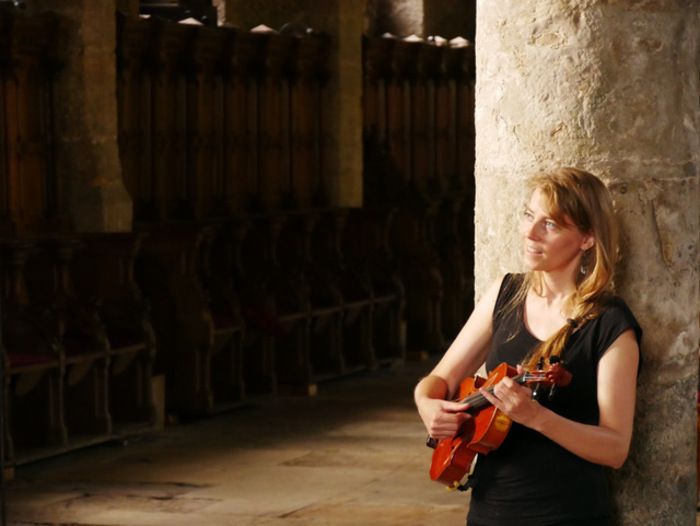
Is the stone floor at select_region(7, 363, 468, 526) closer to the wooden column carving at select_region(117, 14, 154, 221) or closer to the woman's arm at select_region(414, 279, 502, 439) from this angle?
the wooden column carving at select_region(117, 14, 154, 221)

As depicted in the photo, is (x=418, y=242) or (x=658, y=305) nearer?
(x=658, y=305)

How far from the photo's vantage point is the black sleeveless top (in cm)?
304

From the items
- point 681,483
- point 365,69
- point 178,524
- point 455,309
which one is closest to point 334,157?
point 365,69

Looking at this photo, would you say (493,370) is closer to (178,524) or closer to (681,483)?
(681,483)

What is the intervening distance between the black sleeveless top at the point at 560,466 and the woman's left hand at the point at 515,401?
133 millimetres

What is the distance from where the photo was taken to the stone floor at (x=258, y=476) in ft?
22.6

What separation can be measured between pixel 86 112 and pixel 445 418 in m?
6.35

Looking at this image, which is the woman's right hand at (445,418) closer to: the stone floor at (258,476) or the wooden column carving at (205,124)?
the stone floor at (258,476)

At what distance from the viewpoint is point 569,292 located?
3146 millimetres

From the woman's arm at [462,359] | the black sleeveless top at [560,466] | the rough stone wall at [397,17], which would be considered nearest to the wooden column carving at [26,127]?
the rough stone wall at [397,17]

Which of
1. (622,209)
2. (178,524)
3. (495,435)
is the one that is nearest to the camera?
(495,435)

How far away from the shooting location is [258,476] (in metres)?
7.83

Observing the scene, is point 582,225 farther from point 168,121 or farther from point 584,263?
point 168,121

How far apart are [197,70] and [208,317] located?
1.74 meters
